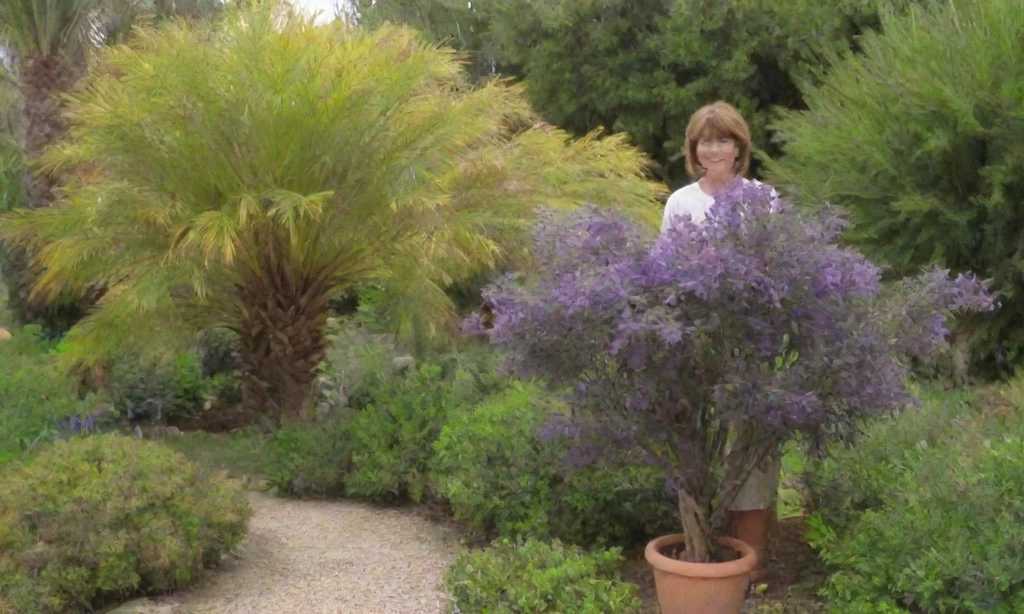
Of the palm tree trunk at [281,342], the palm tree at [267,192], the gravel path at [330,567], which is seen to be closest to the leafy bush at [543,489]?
the gravel path at [330,567]

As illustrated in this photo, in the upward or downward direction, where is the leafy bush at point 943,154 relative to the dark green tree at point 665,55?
downward

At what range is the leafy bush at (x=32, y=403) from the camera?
6.15 metres

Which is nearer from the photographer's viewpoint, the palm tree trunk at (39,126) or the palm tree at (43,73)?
the palm tree at (43,73)

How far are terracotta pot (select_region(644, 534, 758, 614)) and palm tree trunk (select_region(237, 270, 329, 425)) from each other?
13.2 feet

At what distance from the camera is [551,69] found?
13156 mm

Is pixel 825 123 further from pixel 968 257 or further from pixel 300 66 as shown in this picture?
pixel 300 66

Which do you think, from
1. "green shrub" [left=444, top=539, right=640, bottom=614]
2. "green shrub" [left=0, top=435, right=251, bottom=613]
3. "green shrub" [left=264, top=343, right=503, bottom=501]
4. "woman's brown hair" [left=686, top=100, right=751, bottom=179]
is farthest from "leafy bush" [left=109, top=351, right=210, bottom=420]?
"woman's brown hair" [left=686, top=100, right=751, bottom=179]

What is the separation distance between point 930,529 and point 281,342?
4945 mm

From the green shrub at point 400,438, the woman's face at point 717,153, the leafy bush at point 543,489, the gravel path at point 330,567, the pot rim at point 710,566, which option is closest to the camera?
the pot rim at point 710,566

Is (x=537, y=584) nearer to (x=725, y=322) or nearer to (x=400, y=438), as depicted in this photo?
(x=725, y=322)

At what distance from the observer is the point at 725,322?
3639 mm

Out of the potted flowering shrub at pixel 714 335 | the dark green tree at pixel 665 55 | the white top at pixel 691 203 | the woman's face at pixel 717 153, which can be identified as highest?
the dark green tree at pixel 665 55

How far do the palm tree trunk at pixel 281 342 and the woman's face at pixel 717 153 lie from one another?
12.2 ft

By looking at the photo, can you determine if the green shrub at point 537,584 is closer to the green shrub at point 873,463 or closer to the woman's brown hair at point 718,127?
the green shrub at point 873,463
